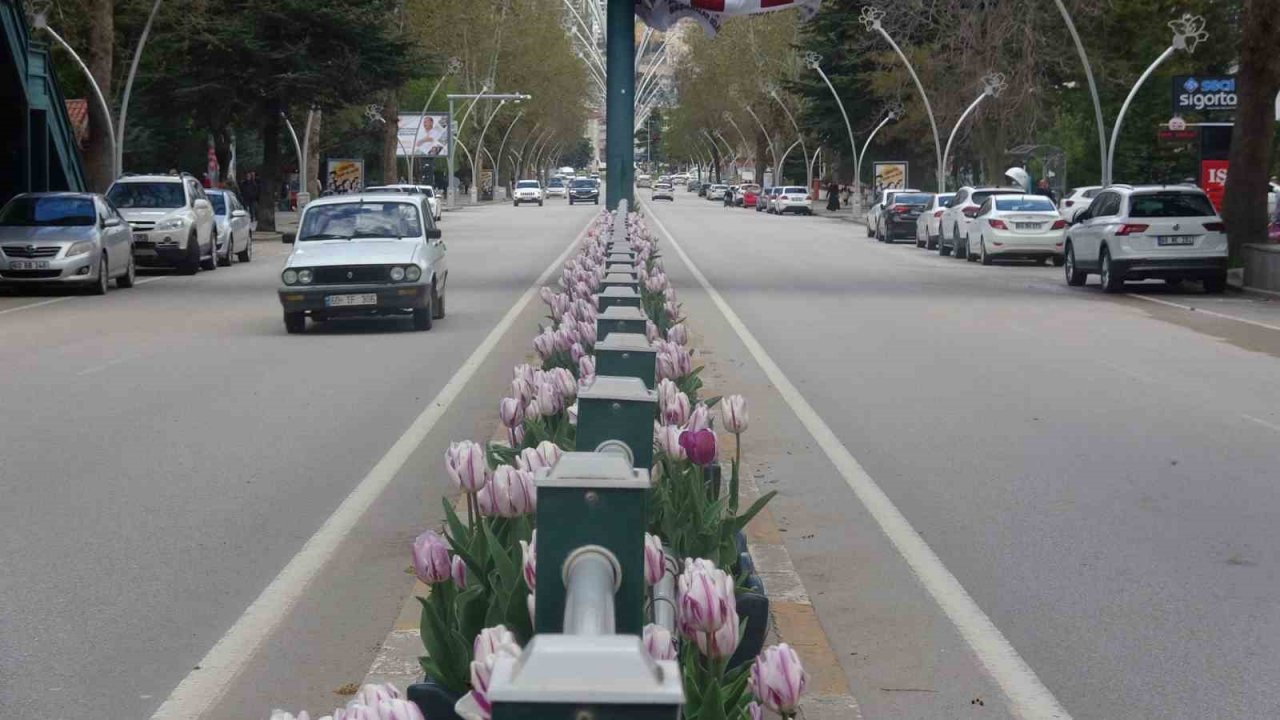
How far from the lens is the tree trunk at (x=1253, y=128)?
1151 inches

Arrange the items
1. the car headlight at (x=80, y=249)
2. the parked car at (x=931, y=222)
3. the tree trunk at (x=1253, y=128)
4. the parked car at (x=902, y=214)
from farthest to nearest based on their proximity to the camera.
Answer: the parked car at (x=902, y=214) < the parked car at (x=931, y=222) < the tree trunk at (x=1253, y=128) < the car headlight at (x=80, y=249)

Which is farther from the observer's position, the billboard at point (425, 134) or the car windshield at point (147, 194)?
the billboard at point (425, 134)

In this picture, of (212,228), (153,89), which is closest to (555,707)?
(212,228)

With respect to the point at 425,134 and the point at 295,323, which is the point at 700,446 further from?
the point at 425,134

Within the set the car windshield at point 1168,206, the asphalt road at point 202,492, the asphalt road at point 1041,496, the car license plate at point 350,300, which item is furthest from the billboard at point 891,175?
the car license plate at point 350,300

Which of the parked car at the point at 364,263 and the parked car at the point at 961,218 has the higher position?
the parked car at the point at 364,263

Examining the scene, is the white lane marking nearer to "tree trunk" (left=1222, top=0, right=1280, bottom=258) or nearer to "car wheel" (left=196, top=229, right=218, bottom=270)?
"tree trunk" (left=1222, top=0, right=1280, bottom=258)

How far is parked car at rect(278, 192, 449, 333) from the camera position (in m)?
20.0

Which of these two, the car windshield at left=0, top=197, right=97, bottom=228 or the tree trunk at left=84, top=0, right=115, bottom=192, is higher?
the tree trunk at left=84, top=0, right=115, bottom=192

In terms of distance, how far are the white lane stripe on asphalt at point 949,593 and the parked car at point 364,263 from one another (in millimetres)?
7414

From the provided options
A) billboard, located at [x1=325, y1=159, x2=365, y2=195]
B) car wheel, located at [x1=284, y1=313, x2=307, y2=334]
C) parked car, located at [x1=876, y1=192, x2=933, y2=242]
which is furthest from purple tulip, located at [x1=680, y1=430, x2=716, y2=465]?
billboard, located at [x1=325, y1=159, x2=365, y2=195]

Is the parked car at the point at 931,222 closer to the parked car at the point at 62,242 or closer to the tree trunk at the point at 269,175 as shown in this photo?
the tree trunk at the point at 269,175

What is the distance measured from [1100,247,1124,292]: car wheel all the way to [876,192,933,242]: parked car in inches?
818

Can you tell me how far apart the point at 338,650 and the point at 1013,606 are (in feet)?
8.75
